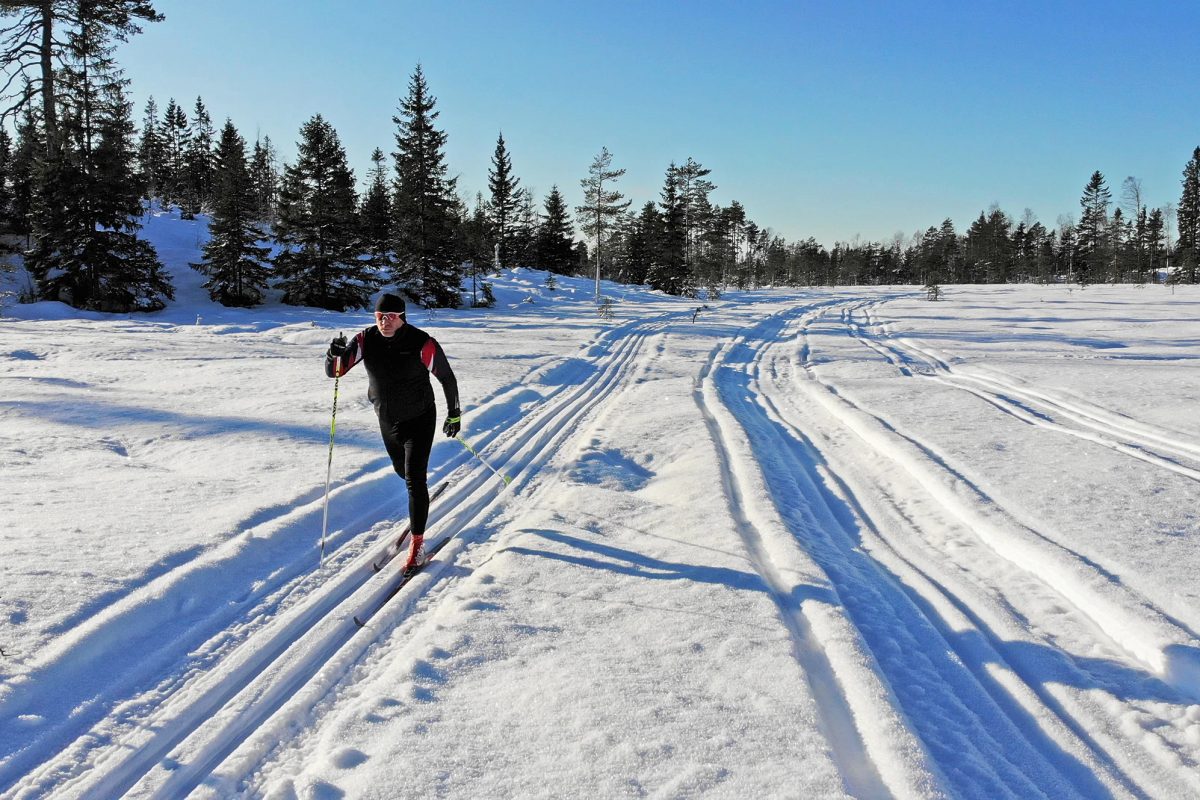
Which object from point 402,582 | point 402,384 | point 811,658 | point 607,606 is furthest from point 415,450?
point 811,658

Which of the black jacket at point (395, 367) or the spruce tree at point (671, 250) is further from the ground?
the spruce tree at point (671, 250)

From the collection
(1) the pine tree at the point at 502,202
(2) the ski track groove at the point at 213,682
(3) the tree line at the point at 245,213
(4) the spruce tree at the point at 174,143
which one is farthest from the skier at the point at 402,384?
(4) the spruce tree at the point at 174,143

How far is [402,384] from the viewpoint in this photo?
15.1 ft

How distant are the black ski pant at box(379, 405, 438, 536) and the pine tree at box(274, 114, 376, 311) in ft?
81.3

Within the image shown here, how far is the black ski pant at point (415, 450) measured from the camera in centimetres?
461

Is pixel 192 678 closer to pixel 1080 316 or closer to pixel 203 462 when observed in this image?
pixel 203 462

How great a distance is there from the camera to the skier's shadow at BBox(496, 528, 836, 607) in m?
4.15

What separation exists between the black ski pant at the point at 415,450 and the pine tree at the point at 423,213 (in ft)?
86.6

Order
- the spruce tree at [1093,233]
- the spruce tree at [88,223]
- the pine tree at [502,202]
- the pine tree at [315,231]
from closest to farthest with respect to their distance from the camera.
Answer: the spruce tree at [88,223] → the pine tree at [315,231] → the pine tree at [502,202] → the spruce tree at [1093,233]

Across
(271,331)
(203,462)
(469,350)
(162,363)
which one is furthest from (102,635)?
(271,331)

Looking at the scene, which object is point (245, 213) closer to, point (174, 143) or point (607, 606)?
point (607, 606)

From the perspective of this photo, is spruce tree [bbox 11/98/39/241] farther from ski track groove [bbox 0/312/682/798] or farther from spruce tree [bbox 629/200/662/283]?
spruce tree [bbox 629/200/662/283]

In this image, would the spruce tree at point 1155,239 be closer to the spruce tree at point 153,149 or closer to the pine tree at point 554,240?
the pine tree at point 554,240

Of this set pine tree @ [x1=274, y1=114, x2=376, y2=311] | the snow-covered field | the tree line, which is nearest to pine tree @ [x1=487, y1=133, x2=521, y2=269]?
the tree line
